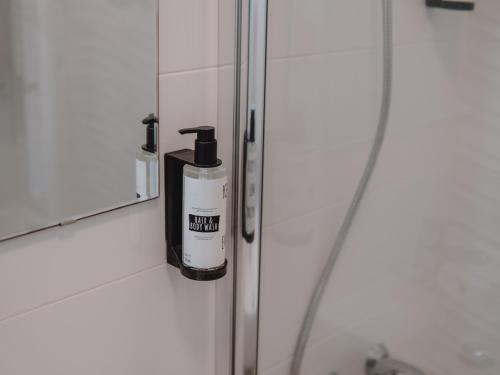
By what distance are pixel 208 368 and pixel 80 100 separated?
54 cm

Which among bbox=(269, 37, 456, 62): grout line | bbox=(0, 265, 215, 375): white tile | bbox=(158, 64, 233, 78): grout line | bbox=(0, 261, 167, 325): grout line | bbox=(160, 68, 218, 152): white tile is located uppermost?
bbox=(269, 37, 456, 62): grout line

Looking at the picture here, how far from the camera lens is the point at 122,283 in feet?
3.34

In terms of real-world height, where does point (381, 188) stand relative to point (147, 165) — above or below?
below

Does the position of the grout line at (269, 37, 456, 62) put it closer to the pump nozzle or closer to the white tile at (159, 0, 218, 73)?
the white tile at (159, 0, 218, 73)

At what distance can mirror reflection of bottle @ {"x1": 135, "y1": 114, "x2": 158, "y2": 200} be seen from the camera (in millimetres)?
999

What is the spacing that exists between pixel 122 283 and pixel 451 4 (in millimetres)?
821

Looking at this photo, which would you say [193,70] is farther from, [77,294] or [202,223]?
[77,294]

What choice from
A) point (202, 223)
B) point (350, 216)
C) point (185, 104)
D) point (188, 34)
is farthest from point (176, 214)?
point (350, 216)

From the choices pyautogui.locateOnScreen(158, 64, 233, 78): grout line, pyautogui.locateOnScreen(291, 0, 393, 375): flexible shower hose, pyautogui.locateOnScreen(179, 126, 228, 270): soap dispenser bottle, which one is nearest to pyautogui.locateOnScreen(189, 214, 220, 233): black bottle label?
pyautogui.locateOnScreen(179, 126, 228, 270): soap dispenser bottle

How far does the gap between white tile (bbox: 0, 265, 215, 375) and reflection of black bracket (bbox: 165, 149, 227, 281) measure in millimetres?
40

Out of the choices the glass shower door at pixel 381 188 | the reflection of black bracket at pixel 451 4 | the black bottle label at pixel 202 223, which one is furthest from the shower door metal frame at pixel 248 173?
the reflection of black bracket at pixel 451 4

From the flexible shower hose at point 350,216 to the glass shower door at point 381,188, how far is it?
1 cm

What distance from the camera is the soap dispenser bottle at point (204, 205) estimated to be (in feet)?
3.27

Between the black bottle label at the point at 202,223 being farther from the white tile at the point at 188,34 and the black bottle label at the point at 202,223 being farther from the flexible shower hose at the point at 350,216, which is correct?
the flexible shower hose at the point at 350,216
